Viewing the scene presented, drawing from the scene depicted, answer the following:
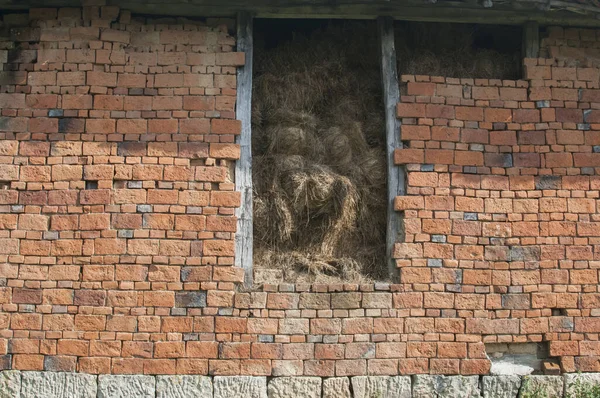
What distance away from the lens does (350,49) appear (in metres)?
7.41

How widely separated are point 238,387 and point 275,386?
312 millimetres

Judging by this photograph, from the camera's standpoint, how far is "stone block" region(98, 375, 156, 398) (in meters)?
5.99

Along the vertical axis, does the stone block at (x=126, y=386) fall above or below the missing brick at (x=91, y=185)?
below

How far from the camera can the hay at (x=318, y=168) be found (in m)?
6.57

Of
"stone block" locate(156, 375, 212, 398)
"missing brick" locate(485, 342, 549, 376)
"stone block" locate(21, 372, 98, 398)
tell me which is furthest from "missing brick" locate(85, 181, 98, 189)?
"missing brick" locate(485, 342, 549, 376)

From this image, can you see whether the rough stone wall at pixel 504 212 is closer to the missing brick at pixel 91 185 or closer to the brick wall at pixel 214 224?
the brick wall at pixel 214 224

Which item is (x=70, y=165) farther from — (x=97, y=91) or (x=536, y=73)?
(x=536, y=73)

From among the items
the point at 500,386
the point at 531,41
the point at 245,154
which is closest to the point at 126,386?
the point at 245,154

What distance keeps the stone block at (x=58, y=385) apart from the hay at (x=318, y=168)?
176 cm

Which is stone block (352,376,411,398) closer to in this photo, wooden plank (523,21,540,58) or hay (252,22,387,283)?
hay (252,22,387,283)

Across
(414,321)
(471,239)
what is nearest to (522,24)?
(471,239)

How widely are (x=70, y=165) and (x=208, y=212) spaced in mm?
1299

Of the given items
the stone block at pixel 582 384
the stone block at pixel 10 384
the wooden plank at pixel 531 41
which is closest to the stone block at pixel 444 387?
the stone block at pixel 582 384

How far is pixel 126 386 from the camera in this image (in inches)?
236
